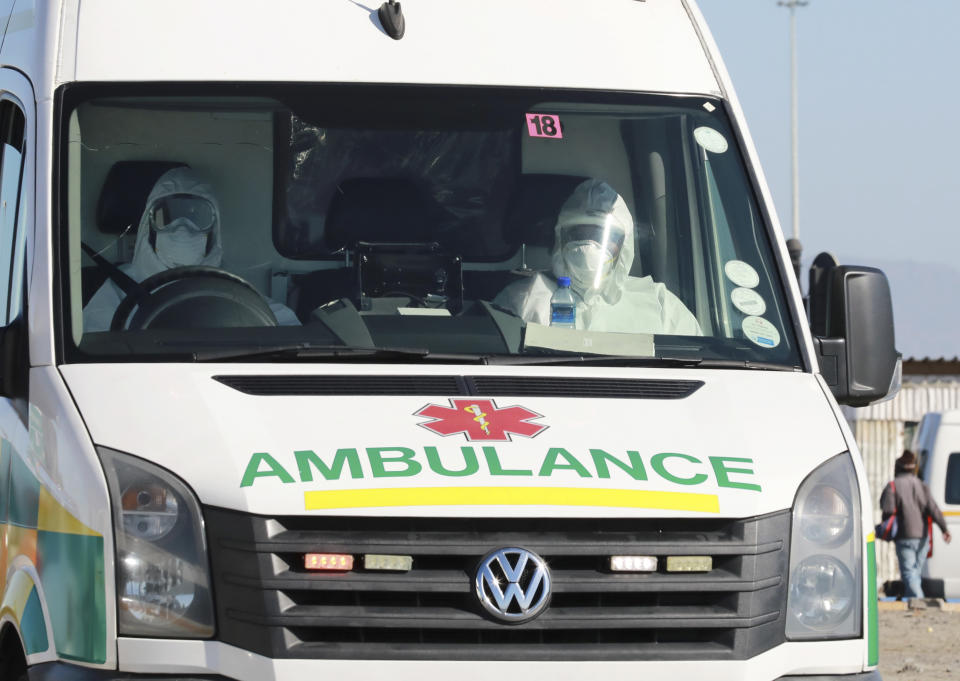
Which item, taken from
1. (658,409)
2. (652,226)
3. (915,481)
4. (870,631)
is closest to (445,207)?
(652,226)

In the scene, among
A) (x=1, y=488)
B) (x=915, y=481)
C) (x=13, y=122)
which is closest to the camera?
(x=1, y=488)

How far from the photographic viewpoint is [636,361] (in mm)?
4871

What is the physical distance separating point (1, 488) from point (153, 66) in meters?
1.33

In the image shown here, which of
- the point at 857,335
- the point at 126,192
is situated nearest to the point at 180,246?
the point at 126,192

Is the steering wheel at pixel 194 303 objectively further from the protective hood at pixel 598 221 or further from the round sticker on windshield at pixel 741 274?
the round sticker on windshield at pixel 741 274

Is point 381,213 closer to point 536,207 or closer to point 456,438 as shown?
point 536,207

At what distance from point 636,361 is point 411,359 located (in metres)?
0.64

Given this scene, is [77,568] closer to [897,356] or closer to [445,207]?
[445,207]

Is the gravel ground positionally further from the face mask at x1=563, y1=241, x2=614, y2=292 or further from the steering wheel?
the steering wheel

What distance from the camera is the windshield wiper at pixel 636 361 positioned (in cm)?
480

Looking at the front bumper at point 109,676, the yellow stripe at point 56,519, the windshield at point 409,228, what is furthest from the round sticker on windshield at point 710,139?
the yellow stripe at point 56,519

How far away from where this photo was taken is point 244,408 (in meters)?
4.41

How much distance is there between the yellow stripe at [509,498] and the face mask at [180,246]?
1226 mm

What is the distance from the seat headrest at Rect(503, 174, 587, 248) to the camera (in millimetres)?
5305
